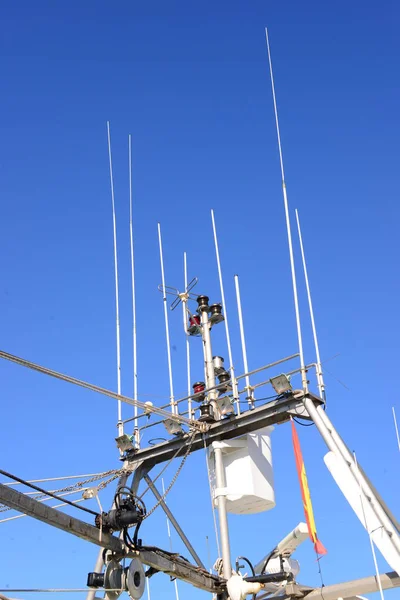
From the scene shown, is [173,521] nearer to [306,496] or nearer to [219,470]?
[219,470]

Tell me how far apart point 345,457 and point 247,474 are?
3111 mm

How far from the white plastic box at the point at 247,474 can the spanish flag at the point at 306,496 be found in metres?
1.47

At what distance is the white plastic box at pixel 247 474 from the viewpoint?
16.2 metres

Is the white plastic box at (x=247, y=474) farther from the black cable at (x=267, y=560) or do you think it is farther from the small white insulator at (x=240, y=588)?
the small white insulator at (x=240, y=588)

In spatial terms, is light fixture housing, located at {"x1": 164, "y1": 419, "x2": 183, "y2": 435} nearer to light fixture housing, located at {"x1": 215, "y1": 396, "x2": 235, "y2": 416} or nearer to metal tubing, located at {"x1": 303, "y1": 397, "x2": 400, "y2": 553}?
light fixture housing, located at {"x1": 215, "y1": 396, "x2": 235, "y2": 416}

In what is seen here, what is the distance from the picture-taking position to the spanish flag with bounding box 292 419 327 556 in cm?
1414

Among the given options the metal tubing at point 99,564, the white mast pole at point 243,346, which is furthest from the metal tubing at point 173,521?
the white mast pole at point 243,346

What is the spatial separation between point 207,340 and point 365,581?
796 centimetres

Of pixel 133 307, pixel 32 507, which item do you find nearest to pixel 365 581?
pixel 32 507

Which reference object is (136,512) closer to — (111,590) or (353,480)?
(111,590)

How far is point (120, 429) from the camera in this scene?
18.5 meters

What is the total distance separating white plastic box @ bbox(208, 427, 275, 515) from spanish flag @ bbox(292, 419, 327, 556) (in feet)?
4.82

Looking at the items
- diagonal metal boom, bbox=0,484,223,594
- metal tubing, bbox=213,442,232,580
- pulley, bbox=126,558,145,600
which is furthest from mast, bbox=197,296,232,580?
pulley, bbox=126,558,145,600

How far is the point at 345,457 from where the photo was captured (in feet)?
45.7
